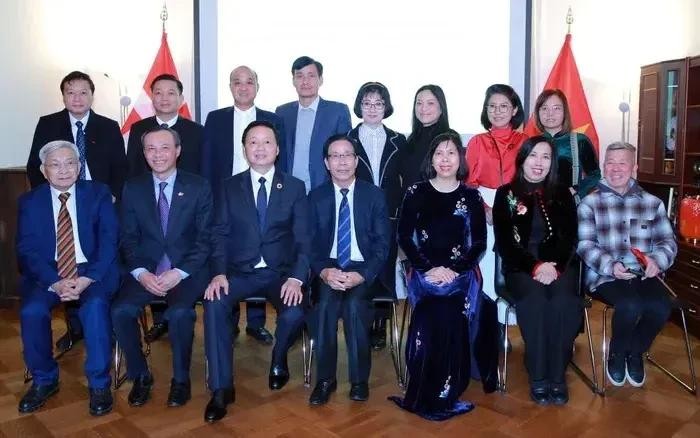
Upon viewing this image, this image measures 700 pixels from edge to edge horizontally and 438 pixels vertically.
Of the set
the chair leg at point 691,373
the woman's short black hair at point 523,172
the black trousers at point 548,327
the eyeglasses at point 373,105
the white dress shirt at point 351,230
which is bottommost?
the chair leg at point 691,373

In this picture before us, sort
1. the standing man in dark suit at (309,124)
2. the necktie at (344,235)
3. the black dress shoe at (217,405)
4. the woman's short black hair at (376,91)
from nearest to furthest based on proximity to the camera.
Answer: the black dress shoe at (217,405)
the necktie at (344,235)
the woman's short black hair at (376,91)
the standing man in dark suit at (309,124)

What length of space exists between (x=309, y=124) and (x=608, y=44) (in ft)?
10.2

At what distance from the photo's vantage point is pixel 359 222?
10.5 feet

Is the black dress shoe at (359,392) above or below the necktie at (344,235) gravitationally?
below

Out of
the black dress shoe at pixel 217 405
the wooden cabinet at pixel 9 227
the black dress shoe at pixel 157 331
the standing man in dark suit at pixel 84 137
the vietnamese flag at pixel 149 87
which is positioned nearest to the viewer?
the black dress shoe at pixel 217 405

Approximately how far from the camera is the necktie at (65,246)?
3047 mm

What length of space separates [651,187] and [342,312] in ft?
10.7

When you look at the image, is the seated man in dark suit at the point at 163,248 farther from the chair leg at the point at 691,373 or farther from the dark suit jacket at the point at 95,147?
the chair leg at the point at 691,373

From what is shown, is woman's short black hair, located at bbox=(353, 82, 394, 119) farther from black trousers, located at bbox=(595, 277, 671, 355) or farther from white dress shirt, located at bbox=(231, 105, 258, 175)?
black trousers, located at bbox=(595, 277, 671, 355)

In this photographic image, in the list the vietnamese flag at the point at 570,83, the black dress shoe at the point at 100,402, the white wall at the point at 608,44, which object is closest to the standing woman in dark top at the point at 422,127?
the black dress shoe at the point at 100,402

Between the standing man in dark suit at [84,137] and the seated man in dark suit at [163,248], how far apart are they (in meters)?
0.72

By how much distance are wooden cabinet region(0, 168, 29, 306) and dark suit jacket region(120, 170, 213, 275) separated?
1.90 metres

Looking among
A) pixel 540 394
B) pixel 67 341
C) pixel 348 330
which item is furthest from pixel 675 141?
pixel 67 341

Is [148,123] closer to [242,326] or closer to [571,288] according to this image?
[242,326]
